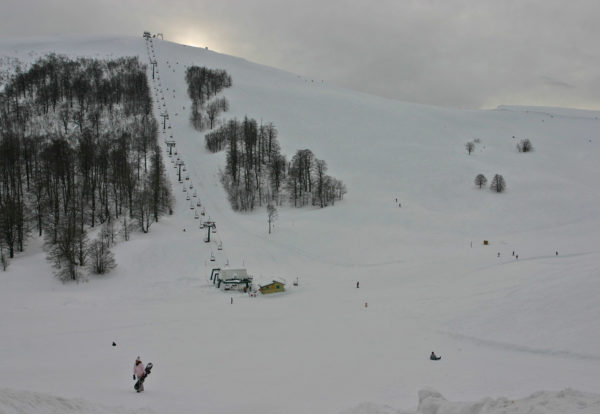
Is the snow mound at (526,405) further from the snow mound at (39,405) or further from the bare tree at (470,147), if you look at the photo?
the bare tree at (470,147)

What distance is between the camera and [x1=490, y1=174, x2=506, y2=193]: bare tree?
67062 millimetres

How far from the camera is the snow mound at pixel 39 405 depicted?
27.2 feet

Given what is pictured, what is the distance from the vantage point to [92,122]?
3339 inches

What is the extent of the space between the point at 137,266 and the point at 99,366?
2346 cm

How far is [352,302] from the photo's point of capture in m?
33.2

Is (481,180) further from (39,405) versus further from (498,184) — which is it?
(39,405)

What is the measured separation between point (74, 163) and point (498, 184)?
74.6 m

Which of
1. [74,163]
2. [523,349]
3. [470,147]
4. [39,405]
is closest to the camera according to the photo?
[39,405]

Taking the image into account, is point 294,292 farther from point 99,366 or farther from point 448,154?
point 448,154

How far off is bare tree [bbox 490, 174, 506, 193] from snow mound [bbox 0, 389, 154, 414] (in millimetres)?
70959

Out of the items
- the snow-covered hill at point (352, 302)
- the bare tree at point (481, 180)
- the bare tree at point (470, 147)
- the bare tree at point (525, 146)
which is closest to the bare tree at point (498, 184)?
the bare tree at point (481, 180)

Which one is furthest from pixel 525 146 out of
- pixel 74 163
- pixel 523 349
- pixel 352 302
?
pixel 74 163

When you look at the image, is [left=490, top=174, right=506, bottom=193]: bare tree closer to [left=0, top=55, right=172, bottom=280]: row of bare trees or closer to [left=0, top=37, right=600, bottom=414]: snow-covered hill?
[left=0, top=37, right=600, bottom=414]: snow-covered hill

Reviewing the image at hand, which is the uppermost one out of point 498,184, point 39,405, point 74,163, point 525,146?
point 525,146
